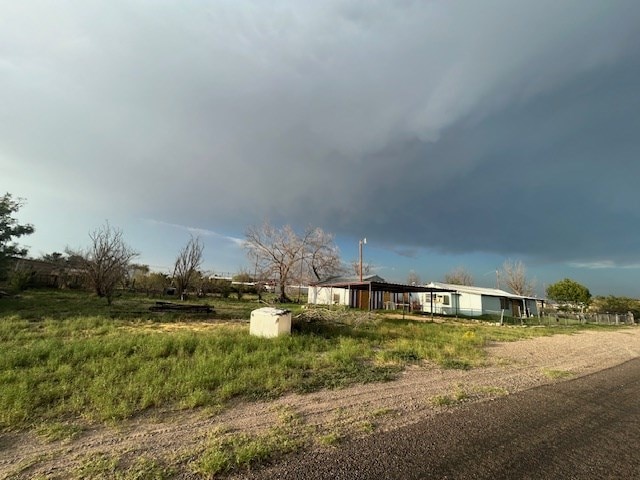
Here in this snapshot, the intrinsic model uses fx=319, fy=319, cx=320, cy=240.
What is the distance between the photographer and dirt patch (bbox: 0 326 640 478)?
299cm

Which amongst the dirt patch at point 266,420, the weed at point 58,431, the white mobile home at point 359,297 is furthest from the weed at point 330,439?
the white mobile home at point 359,297

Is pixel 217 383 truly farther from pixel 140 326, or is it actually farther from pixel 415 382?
pixel 140 326

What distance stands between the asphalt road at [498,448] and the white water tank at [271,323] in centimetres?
581

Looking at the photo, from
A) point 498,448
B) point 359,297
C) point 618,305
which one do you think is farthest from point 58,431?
point 618,305

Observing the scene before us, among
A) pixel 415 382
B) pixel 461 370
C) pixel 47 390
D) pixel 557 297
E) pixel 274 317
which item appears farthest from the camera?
pixel 557 297

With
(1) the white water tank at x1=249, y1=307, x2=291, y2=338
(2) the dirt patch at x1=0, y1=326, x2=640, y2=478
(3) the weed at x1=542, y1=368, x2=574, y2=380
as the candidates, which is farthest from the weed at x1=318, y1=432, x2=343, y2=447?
(1) the white water tank at x1=249, y1=307, x2=291, y2=338

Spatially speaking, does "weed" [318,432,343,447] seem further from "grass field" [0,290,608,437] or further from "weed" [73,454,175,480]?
"grass field" [0,290,608,437]

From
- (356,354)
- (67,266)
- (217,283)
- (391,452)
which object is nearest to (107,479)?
(391,452)

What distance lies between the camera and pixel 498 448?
333 cm

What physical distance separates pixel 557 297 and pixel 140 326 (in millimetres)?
48805

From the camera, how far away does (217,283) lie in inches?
1241

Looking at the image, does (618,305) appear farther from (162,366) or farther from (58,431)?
(58,431)

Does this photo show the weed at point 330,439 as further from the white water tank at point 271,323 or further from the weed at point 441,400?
the white water tank at point 271,323

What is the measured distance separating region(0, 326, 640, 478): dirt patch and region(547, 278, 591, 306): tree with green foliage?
4298cm
